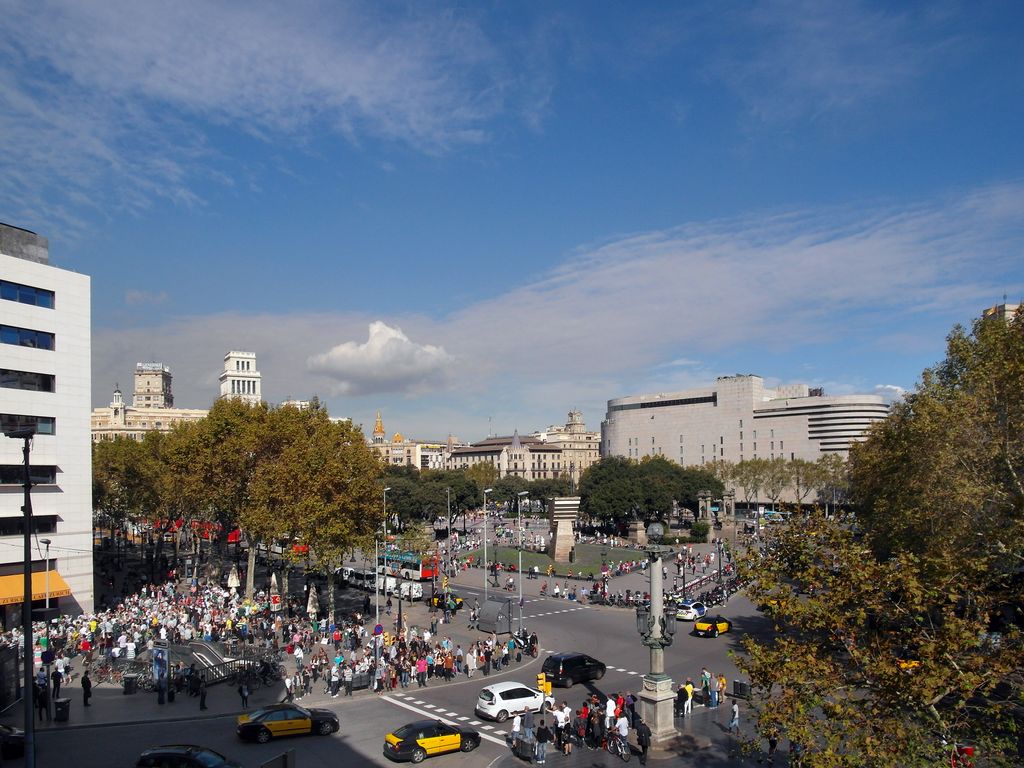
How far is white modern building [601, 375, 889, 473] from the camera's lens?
148 metres

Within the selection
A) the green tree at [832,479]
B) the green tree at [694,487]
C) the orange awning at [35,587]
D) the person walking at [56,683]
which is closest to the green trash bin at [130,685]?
the person walking at [56,683]

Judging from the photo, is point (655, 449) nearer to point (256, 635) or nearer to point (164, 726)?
point (256, 635)

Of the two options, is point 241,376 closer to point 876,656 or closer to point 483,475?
point 483,475

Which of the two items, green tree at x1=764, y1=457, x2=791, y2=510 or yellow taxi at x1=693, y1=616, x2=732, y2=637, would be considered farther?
green tree at x1=764, y1=457, x2=791, y2=510

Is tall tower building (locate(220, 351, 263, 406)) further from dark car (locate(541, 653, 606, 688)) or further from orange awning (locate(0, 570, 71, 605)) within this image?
dark car (locate(541, 653, 606, 688))

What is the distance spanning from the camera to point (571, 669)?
2977cm

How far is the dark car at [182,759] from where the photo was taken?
58.3 feet

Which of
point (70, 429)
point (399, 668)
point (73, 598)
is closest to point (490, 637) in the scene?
point (399, 668)

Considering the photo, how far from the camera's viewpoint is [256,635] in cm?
3800

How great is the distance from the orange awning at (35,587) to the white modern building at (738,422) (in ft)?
427

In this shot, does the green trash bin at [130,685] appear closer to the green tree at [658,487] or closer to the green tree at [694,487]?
the green tree at [658,487]

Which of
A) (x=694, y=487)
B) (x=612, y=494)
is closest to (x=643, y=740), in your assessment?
(x=612, y=494)

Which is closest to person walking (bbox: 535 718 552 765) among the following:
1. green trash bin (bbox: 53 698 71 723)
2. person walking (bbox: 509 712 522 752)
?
person walking (bbox: 509 712 522 752)

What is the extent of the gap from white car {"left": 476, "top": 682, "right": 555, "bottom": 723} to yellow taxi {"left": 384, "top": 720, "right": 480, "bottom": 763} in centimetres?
272
